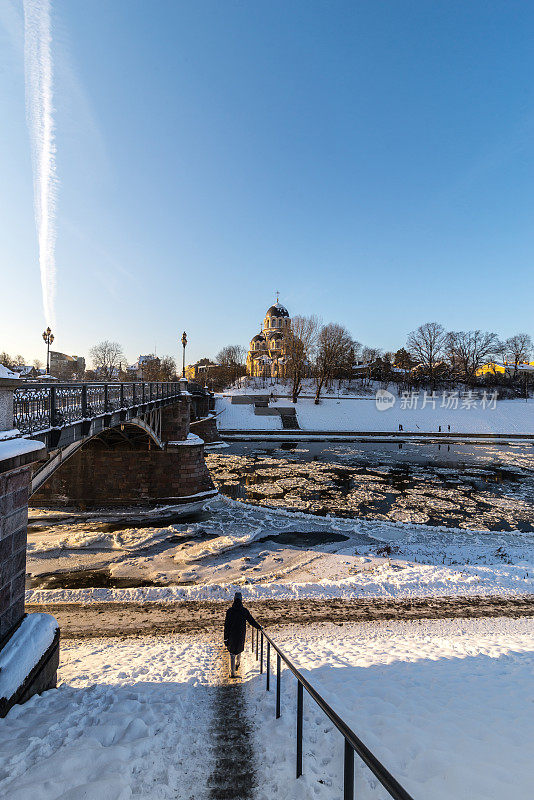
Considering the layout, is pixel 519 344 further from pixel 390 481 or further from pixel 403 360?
pixel 390 481

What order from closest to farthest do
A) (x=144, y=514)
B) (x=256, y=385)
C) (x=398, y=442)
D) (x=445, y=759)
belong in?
(x=445, y=759)
(x=144, y=514)
(x=398, y=442)
(x=256, y=385)

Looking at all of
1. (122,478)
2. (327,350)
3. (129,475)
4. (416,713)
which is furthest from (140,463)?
(327,350)

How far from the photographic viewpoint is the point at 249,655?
6332mm

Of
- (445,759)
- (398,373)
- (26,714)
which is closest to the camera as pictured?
(445,759)

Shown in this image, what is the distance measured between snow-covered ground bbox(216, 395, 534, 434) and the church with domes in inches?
993

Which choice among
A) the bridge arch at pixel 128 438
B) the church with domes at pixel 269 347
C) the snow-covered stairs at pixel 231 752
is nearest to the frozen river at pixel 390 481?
the bridge arch at pixel 128 438

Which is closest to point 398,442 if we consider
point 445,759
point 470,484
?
point 470,484

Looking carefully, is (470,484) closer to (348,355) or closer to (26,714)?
(26,714)

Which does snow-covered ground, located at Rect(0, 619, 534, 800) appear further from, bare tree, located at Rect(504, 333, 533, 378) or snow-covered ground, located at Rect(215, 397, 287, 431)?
bare tree, located at Rect(504, 333, 533, 378)

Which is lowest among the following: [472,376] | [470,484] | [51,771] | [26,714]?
[470,484]

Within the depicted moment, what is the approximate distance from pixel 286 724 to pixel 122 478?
56.4ft

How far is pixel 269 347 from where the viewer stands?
308 feet

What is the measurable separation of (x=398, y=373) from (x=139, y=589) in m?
75.7

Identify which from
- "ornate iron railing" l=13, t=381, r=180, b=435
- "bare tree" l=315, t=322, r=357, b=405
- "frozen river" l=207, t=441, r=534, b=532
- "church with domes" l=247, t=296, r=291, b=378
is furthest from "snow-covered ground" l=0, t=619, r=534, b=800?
"church with domes" l=247, t=296, r=291, b=378
